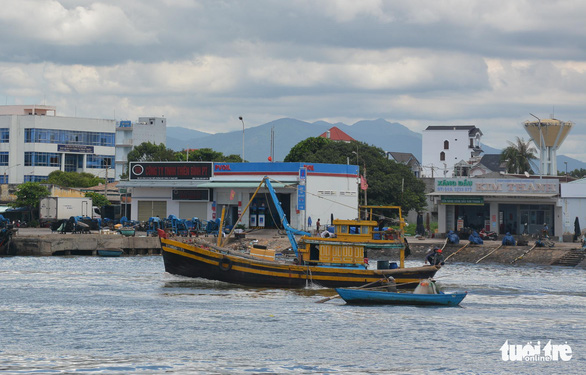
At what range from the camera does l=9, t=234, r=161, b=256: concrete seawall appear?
65.9m

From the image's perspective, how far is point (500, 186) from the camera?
74000 millimetres

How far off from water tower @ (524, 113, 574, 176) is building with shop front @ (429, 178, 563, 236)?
29.9m

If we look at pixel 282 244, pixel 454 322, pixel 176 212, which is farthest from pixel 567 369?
pixel 176 212

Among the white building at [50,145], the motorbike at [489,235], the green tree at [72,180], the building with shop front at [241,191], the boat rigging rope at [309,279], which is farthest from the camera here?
the white building at [50,145]

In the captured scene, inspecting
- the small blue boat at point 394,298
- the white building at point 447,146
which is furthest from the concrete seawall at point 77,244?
the white building at point 447,146

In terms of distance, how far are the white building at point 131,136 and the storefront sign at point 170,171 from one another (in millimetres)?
88080

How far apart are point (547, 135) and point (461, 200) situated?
111 feet

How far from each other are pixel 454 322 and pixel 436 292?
3803 mm

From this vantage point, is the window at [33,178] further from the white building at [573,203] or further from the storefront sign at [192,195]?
the white building at [573,203]

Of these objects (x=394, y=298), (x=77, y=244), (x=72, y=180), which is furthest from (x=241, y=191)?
(x=72, y=180)

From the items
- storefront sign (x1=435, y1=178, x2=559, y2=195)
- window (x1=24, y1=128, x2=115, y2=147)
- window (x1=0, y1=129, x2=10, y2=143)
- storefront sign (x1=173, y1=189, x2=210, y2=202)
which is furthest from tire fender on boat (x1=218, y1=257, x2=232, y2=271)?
window (x1=0, y1=129, x2=10, y2=143)

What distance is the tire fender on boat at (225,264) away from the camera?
1762 inches

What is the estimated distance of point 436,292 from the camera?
3897 centimetres

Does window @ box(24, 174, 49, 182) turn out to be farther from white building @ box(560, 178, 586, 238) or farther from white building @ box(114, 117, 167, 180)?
white building @ box(560, 178, 586, 238)
